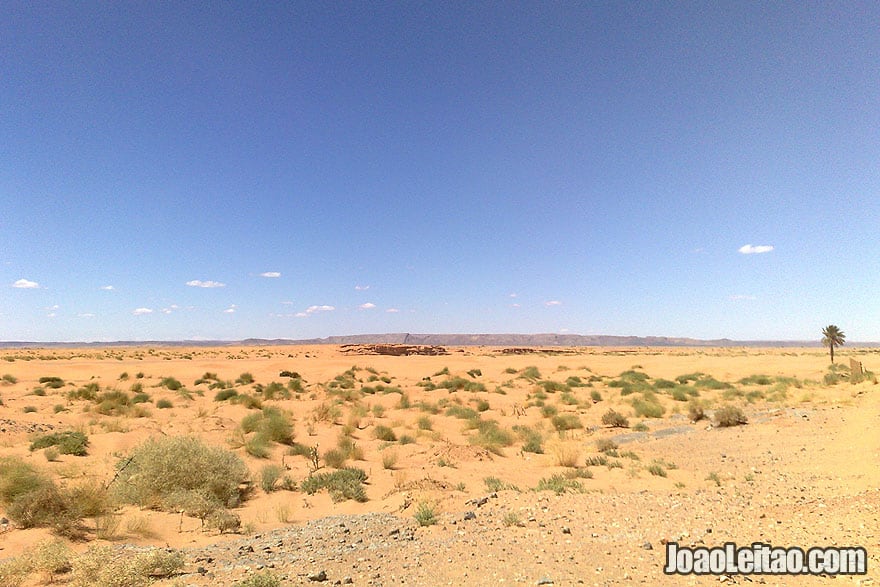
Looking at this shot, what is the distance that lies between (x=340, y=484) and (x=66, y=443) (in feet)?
27.2

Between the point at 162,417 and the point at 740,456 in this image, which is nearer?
the point at 740,456

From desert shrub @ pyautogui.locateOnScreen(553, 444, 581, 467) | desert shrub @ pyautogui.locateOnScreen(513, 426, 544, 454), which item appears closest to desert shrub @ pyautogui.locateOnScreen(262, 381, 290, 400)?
desert shrub @ pyautogui.locateOnScreen(513, 426, 544, 454)

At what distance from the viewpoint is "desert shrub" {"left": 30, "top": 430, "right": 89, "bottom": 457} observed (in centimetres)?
1227

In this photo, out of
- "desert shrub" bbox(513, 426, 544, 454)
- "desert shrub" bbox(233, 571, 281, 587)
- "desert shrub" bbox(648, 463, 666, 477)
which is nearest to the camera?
"desert shrub" bbox(233, 571, 281, 587)

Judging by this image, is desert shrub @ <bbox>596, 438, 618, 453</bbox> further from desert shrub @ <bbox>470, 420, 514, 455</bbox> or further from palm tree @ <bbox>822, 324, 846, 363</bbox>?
palm tree @ <bbox>822, 324, 846, 363</bbox>

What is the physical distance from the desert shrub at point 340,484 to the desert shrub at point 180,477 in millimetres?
1429

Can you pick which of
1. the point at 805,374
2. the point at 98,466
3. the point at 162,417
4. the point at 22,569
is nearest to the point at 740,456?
the point at 22,569

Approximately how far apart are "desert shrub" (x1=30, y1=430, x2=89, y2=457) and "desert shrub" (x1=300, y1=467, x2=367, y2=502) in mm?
6524

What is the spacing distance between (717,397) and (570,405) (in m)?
8.04

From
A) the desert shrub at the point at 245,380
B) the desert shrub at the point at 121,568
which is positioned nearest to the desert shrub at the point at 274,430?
the desert shrub at the point at 121,568

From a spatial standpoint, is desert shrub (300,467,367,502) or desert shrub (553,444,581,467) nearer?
desert shrub (300,467,367,502)

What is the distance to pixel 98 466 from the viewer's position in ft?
36.8

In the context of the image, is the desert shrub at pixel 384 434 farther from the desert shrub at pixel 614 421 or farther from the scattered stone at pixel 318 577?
the scattered stone at pixel 318 577

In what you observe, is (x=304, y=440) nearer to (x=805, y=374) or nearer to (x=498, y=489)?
(x=498, y=489)
